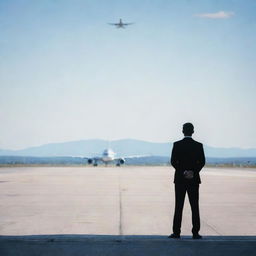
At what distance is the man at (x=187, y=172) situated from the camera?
796cm

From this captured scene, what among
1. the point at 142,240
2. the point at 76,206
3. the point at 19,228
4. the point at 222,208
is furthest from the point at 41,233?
the point at 222,208

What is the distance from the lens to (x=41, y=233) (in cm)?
853

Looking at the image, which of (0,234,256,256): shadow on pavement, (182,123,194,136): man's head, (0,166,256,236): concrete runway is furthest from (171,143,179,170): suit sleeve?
(0,166,256,236): concrete runway

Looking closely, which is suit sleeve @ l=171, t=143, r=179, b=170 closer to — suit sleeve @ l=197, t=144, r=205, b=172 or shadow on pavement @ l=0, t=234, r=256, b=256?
suit sleeve @ l=197, t=144, r=205, b=172

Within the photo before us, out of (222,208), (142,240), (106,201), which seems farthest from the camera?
(106,201)

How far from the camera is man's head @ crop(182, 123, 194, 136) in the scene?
8133mm

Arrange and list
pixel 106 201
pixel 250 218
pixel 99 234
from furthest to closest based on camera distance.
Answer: pixel 106 201, pixel 250 218, pixel 99 234

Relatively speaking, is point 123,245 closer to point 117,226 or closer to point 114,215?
point 117,226

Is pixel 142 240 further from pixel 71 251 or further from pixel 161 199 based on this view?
pixel 161 199

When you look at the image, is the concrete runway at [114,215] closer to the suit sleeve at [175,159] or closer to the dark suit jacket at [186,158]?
the dark suit jacket at [186,158]

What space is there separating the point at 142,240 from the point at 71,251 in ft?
4.37

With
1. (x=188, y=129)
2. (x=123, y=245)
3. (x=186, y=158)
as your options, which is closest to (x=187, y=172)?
(x=186, y=158)

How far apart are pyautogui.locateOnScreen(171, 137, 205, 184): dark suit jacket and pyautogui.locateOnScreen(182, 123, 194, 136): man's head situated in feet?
0.31

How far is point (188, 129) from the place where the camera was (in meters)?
8.14
